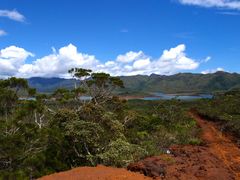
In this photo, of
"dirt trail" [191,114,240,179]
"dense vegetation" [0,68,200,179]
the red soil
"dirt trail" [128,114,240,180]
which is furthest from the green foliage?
"dirt trail" [191,114,240,179]

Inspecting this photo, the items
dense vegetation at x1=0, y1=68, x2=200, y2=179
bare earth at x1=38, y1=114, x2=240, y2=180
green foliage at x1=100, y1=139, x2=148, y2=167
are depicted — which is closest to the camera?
bare earth at x1=38, y1=114, x2=240, y2=180

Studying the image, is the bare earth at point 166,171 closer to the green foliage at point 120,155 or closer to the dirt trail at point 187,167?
the dirt trail at point 187,167

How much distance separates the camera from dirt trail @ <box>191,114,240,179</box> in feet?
53.1

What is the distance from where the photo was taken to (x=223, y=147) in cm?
2275

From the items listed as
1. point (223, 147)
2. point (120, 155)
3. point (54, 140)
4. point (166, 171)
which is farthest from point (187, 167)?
point (223, 147)

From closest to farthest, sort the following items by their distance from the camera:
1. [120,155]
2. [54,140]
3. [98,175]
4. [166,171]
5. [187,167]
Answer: [98,175] → [166,171] → [187,167] → [120,155] → [54,140]

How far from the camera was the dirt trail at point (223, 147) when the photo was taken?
16172mm

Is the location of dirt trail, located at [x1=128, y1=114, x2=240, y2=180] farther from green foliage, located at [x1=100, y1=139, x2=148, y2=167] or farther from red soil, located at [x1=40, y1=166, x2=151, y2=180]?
green foliage, located at [x1=100, y1=139, x2=148, y2=167]

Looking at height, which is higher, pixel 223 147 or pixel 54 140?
pixel 54 140

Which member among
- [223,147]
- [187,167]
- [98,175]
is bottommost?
[223,147]

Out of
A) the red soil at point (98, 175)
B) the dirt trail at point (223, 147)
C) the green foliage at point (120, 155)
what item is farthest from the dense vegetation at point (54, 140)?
the dirt trail at point (223, 147)

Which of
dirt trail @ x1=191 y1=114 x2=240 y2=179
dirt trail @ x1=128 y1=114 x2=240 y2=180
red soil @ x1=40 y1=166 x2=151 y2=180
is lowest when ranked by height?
dirt trail @ x1=191 y1=114 x2=240 y2=179

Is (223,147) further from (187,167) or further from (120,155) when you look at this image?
(187,167)

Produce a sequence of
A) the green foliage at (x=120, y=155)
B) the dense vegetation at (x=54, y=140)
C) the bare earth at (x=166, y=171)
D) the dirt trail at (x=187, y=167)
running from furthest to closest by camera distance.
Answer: the dense vegetation at (x=54, y=140) < the green foliage at (x=120, y=155) < the dirt trail at (x=187, y=167) < the bare earth at (x=166, y=171)
